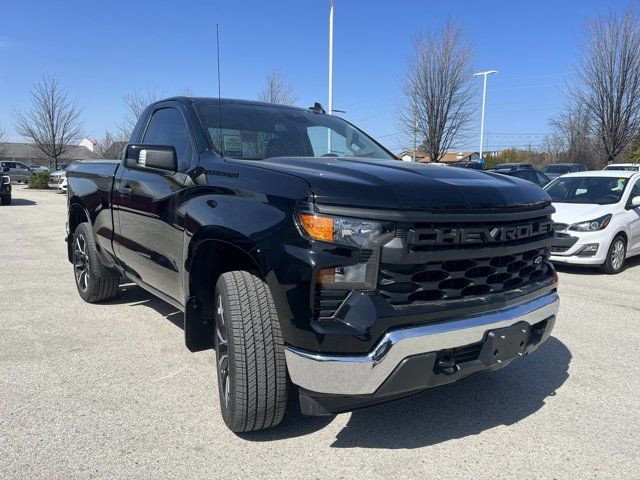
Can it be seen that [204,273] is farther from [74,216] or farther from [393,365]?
[74,216]

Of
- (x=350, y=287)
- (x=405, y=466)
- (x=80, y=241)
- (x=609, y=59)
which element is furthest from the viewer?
(x=609, y=59)

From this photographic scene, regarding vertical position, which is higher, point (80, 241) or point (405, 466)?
point (80, 241)

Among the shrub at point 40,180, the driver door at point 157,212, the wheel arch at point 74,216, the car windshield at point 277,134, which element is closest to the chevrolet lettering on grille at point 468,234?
the car windshield at point 277,134

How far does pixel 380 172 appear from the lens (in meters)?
2.66

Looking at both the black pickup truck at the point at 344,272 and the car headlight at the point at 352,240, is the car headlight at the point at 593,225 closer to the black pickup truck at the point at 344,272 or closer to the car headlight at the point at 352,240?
the black pickup truck at the point at 344,272

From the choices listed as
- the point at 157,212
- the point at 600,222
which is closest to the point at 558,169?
the point at 600,222

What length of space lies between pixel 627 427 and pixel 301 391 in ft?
6.51

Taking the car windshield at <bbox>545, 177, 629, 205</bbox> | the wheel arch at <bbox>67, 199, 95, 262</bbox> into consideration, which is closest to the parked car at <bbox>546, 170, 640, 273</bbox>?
the car windshield at <bbox>545, 177, 629, 205</bbox>

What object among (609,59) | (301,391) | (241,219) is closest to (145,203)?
(241,219)

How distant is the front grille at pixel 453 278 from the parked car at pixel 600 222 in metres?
4.58

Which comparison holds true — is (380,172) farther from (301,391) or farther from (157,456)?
(157,456)

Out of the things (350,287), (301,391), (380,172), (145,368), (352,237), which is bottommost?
(145,368)

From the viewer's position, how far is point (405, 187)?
2395 millimetres

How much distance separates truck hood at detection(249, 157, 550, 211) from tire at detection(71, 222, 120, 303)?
2.88 metres
